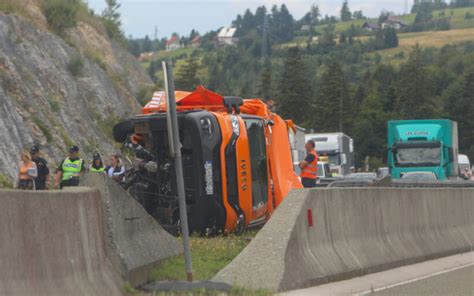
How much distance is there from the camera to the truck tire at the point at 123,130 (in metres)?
16.5

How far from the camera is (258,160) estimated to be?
1666 cm

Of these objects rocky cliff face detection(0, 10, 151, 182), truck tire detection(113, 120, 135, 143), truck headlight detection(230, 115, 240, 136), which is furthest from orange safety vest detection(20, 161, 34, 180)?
rocky cliff face detection(0, 10, 151, 182)

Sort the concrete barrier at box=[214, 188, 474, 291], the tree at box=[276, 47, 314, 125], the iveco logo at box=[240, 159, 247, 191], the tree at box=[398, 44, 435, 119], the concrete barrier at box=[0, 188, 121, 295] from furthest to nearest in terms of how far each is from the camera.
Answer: the tree at box=[398, 44, 435, 119] < the tree at box=[276, 47, 314, 125] < the iveco logo at box=[240, 159, 247, 191] < the concrete barrier at box=[214, 188, 474, 291] < the concrete barrier at box=[0, 188, 121, 295]

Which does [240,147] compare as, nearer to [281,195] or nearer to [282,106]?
[281,195]

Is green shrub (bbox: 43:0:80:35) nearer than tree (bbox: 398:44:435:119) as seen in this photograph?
Yes

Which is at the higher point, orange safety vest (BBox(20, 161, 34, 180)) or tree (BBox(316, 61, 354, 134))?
orange safety vest (BBox(20, 161, 34, 180))

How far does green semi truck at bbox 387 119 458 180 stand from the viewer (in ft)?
148

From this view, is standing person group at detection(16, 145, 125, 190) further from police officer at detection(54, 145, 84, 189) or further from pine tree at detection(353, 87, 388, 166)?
pine tree at detection(353, 87, 388, 166)

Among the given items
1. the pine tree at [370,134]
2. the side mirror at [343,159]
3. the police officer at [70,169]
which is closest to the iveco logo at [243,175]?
the police officer at [70,169]

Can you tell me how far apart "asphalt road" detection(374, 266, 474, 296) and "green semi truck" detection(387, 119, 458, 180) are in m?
31.0

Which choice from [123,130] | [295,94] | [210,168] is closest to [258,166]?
[210,168]

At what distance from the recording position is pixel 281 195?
17.2m

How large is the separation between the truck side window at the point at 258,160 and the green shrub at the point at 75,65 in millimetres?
23461

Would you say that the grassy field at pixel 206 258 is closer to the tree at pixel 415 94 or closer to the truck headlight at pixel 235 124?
the truck headlight at pixel 235 124
